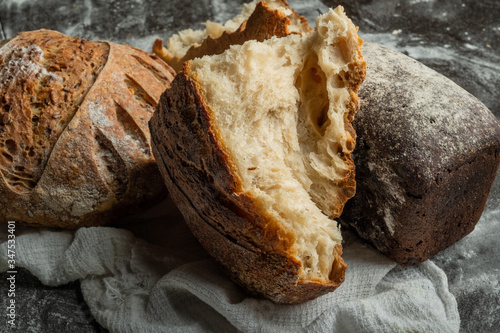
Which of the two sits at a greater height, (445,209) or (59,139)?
(59,139)

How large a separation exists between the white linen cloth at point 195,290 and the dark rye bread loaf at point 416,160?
0.11 m

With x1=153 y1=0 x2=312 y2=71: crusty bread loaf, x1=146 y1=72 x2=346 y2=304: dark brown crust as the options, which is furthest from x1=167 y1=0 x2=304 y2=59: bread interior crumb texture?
x1=146 y1=72 x2=346 y2=304: dark brown crust

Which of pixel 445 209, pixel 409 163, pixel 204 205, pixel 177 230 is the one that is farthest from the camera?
pixel 177 230

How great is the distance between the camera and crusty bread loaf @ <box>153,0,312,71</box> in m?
1.88

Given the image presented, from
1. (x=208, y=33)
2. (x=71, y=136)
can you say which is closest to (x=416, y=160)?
(x=71, y=136)

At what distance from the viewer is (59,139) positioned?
66.4 inches

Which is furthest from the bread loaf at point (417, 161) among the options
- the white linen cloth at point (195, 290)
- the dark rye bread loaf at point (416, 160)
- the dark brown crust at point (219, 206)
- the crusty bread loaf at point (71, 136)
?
the crusty bread loaf at point (71, 136)

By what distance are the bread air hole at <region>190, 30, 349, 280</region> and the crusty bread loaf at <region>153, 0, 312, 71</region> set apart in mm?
333

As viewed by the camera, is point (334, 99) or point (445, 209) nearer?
point (334, 99)

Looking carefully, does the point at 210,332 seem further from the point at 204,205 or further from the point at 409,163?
the point at 409,163

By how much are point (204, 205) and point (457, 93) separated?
0.88 metres

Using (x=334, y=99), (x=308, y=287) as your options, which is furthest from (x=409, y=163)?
(x=308, y=287)

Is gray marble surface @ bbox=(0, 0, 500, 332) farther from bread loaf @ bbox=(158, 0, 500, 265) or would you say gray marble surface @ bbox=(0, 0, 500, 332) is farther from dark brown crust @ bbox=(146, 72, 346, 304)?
dark brown crust @ bbox=(146, 72, 346, 304)

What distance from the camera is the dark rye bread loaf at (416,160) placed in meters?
1.57
